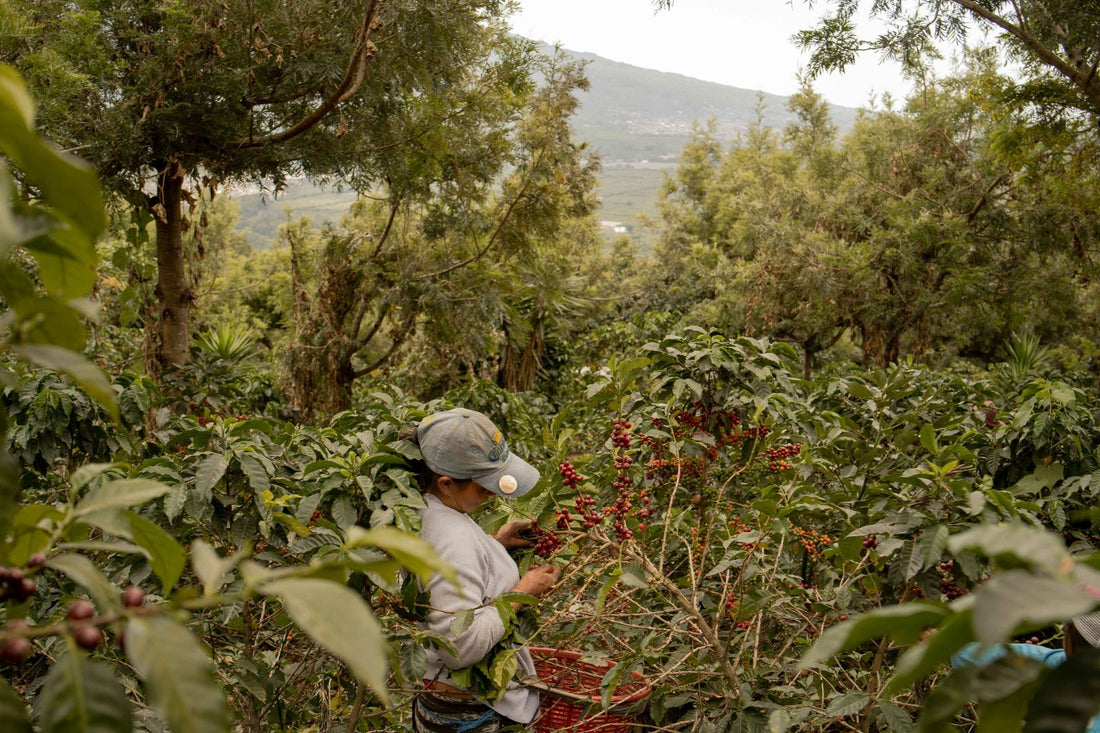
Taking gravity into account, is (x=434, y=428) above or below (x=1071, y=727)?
below

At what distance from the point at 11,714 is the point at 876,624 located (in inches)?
21.2

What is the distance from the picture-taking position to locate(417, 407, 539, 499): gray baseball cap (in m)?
1.99

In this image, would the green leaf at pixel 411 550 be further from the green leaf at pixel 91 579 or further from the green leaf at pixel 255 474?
the green leaf at pixel 255 474

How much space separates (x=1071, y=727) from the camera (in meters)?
0.45

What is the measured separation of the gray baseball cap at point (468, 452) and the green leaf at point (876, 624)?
4.99ft

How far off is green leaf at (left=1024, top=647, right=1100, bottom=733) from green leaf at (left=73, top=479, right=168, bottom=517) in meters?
0.63

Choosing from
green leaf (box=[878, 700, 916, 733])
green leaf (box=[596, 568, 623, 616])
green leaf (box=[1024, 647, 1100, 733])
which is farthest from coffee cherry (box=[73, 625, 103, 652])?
green leaf (box=[878, 700, 916, 733])

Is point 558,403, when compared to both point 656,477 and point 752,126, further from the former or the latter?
point 752,126

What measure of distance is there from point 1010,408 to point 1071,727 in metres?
3.80

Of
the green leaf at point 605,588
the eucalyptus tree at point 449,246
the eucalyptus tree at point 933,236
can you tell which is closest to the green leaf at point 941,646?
the green leaf at point 605,588

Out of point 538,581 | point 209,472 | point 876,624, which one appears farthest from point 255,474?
point 876,624

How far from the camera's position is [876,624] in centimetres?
48

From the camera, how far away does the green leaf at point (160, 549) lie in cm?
64

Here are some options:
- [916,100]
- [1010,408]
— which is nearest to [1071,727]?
[1010,408]
